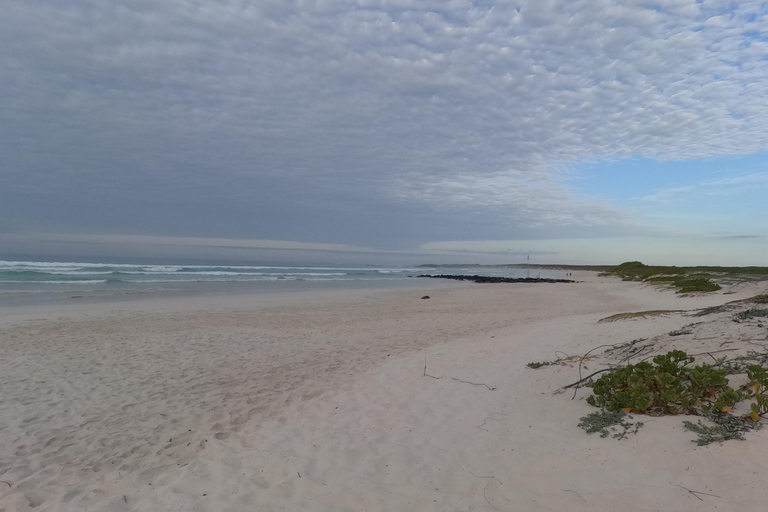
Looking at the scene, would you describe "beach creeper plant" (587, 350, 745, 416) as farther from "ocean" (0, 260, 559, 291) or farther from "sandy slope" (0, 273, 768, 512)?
"ocean" (0, 260, 559, 291)

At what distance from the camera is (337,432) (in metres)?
5.41

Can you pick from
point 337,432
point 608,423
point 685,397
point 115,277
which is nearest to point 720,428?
point 685,397

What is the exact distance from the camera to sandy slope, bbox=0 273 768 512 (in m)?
3.55

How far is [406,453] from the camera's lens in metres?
4.64

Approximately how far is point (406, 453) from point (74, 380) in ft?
22.0

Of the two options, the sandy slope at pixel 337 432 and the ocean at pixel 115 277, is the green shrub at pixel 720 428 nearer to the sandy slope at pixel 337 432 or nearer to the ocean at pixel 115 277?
the sandy slope at pixel 337 432

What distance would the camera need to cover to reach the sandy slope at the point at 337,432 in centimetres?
355

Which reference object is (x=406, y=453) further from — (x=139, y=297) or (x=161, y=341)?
(x=139, y=297)

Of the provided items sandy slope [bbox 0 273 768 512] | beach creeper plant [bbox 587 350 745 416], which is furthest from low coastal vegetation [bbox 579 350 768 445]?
sandy slope [bbox 0 273 768 512]

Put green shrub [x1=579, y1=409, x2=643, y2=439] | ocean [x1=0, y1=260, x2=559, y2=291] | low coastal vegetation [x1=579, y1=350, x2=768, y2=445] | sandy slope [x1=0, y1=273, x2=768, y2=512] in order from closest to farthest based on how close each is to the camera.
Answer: sandy slope [x1=0, y1=273, x2=768, y2=512] → low coastal vegetation [x1=579, y1=350, x2=768, y2=445] → green shrub [x1=579, y1=409, x2=643, y2=439] → ocean [x1=0, y1=260, x2=559, y2=291]

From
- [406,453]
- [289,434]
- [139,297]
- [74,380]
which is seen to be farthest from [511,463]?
[139,297]

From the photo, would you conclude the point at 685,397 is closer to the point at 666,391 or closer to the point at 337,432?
the point at 666,391

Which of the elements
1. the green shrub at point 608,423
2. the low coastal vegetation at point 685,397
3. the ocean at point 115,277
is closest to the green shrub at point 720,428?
the low coastal vegetation at point 685,397

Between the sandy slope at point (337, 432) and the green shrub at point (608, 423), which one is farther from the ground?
the green shrub at point (608, 423)
